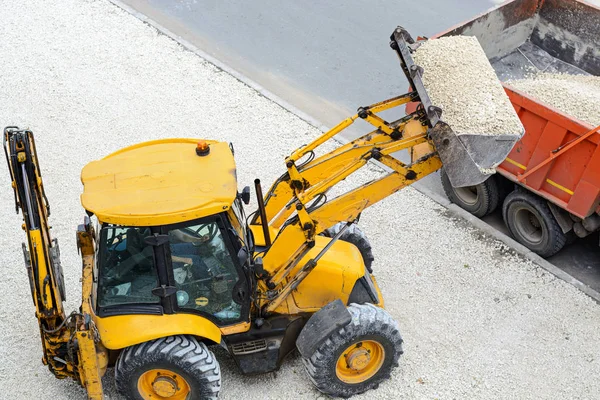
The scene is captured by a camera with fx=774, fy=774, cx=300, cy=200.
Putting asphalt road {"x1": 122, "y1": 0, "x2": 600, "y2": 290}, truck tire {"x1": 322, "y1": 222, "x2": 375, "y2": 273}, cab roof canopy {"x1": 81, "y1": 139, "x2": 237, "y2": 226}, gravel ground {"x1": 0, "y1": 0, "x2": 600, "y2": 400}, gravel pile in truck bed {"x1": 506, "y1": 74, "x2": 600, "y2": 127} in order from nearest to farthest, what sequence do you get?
cab roof canopy {"x1": 81, "y1": 139, "x2": 237, "y2": 226} → gravel ground {"x1": 0, "y1": 0, "x2": 600, "y2": 400} → truck tire {"x1": 322, "y1": 222, "x2": 375, "y2": 273} → gravel pile in truck bed {"x1": 506, "y1": 74, "x2": 600, "y2": 127} → asphalt road {"x1": 122, "y1": 0, "x2": 600, "y2": 290}

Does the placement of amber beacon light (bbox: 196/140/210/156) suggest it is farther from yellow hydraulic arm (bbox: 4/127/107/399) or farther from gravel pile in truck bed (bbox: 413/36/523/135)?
gravel pile in truck bed (bbox: 413/36/523/135)

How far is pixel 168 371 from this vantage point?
6.71 metres

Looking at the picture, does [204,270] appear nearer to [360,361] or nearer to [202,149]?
[202,149]

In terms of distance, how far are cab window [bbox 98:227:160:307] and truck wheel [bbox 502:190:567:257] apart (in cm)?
489

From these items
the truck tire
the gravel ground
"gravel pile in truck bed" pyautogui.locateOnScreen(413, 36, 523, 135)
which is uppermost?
"gravel pile in truck bed" pyautogui.locateOnScreen(413, 36, 523, 135)

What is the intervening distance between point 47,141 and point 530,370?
7043 millimetres

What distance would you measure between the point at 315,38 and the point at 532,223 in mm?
5860

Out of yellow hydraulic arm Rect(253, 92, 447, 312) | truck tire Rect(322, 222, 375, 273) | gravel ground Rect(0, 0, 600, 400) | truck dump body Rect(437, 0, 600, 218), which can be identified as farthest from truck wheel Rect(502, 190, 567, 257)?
yellow hydraulic arm Rect(253, 92, 447, 312)

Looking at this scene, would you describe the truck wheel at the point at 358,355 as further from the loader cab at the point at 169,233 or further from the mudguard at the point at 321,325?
the loader cab at the point at 169,233

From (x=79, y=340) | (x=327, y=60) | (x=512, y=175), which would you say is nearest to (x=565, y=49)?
(x=512, y=175)

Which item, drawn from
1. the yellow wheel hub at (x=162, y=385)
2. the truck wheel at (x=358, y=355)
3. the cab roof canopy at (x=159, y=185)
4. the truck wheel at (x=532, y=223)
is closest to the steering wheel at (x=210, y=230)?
the cab roof canopy at (x=159, y=185)

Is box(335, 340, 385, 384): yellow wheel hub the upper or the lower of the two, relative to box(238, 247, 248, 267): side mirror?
lower

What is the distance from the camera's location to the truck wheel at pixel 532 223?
361 inches

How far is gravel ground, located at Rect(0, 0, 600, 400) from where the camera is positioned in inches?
298
